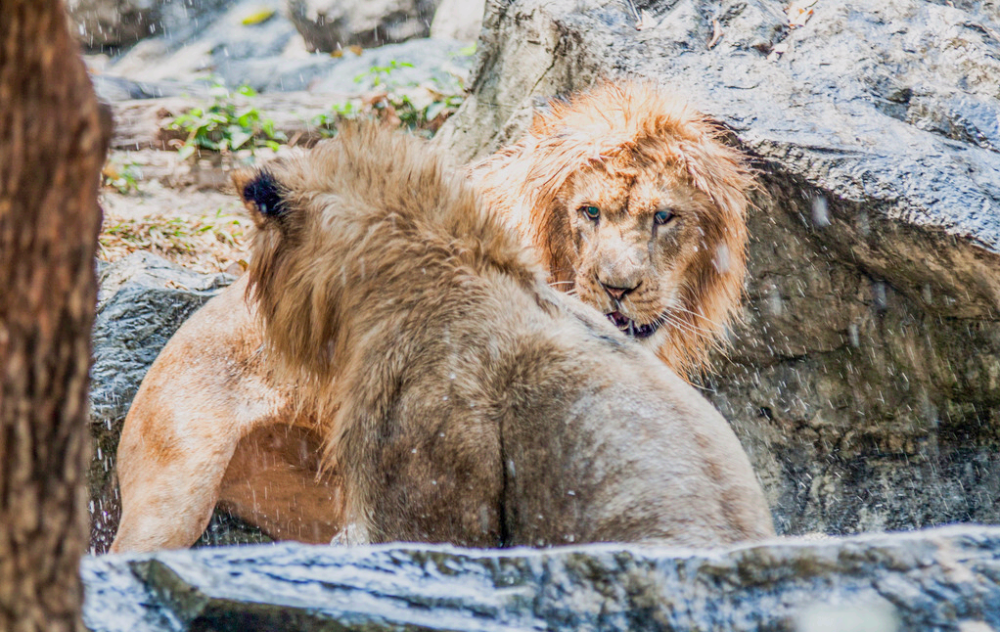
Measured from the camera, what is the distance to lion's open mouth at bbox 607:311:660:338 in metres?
4.34

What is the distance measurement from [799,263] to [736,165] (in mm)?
937

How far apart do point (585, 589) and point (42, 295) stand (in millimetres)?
1115

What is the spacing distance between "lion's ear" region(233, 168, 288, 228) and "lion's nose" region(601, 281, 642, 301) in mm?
1529

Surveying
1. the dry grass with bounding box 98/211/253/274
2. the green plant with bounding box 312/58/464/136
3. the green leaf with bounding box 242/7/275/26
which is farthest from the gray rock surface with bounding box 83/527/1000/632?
the green leaf with bounding box 242/7/275/26

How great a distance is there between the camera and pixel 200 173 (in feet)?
29.2

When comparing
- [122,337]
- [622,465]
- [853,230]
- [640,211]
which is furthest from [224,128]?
[622,465]

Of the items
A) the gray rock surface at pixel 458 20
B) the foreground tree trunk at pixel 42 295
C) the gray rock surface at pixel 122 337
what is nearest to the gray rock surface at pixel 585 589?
the foreground tree trunk at pixel 42 295

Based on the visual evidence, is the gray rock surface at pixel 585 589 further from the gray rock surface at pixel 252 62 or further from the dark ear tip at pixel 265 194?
the gray rock surface at pixel 252 62

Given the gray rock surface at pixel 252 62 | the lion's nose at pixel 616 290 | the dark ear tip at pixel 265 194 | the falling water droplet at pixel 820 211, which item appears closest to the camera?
the dark ear tip at pixel 265 194

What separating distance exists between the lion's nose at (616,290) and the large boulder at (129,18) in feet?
42.2

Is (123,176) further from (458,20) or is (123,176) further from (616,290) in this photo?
(458,20)

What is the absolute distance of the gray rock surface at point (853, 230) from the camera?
4.85 m

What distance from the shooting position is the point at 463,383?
278 centimetres

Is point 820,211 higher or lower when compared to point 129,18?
lower
